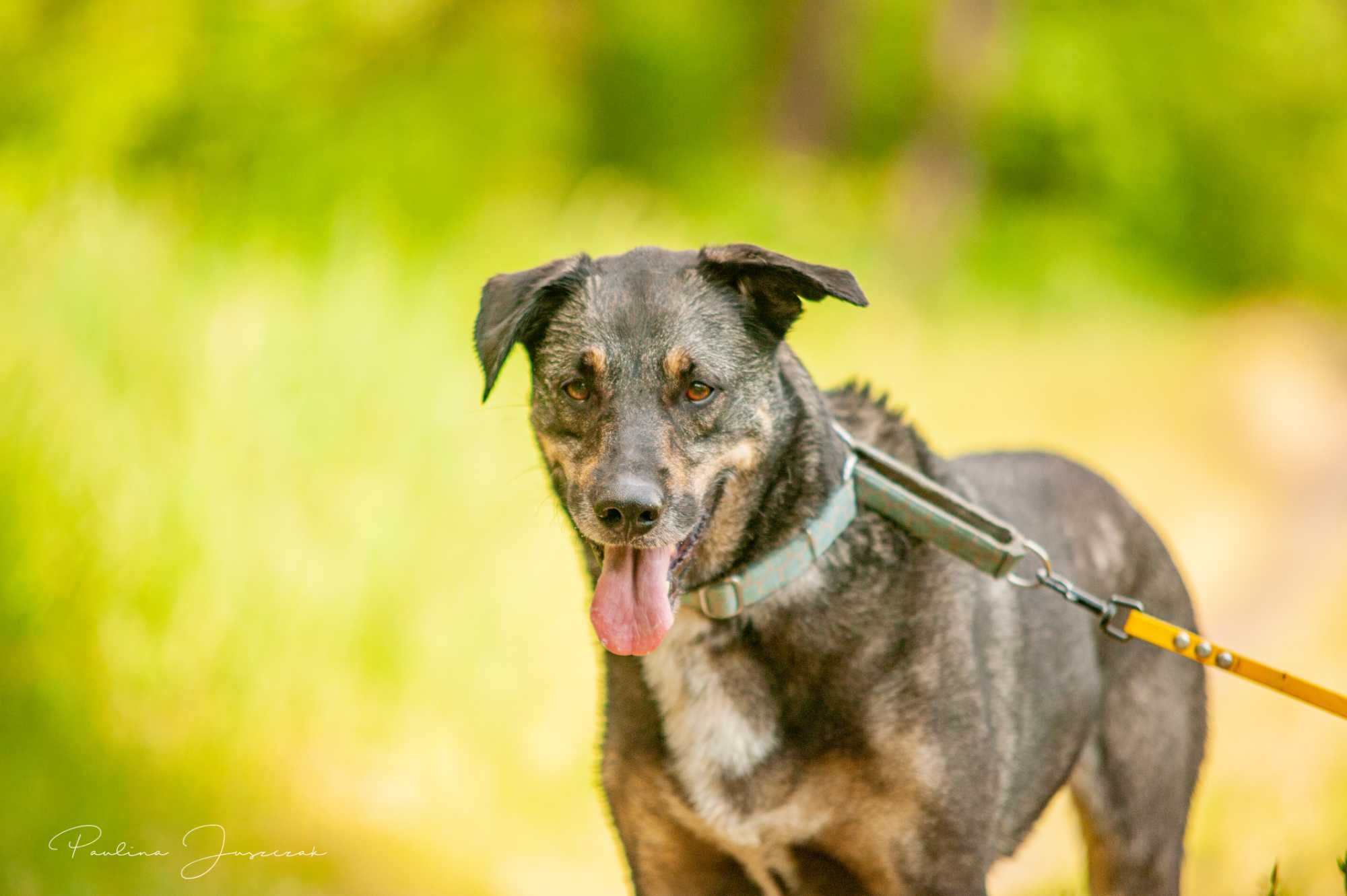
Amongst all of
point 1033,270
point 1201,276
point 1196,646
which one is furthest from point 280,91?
point 1201,276

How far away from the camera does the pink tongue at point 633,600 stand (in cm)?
311

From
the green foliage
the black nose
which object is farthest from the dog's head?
the green foliage

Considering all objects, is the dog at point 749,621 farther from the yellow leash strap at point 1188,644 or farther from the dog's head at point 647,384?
the yellow leash strap at point 1188,644

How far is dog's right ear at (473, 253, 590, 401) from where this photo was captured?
327 cm

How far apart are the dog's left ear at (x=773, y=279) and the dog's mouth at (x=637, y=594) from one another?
618mm

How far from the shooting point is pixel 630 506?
301 centimetres

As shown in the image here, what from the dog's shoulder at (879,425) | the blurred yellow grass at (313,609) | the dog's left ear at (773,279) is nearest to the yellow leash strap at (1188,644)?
the dog's shoulder at (879,425)

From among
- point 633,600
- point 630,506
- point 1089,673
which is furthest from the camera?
point 1089,673

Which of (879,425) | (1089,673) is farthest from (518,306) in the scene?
(1089,673)

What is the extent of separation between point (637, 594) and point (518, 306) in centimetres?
82

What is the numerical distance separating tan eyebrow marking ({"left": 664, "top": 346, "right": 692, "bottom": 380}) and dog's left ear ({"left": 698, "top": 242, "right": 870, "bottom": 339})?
0.27 meters

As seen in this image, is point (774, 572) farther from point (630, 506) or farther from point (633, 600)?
point (630, 506)

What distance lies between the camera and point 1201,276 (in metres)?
18.2
